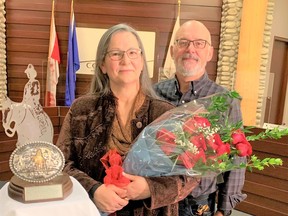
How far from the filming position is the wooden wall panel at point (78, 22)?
518 centimetres

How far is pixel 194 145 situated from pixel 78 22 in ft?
15.8

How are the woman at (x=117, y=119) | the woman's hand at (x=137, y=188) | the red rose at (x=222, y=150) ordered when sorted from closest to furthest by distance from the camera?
the red rose at (x=222, y=150)
the woman's hand at (x=137, y=188)
the woman at (x=117, y=119)

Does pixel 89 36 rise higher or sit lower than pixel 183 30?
higher

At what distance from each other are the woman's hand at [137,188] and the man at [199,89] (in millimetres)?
448

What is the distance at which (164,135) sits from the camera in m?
0.94

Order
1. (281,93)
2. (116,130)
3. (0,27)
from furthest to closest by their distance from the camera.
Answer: (281,93) < (0,27) < (116,130)

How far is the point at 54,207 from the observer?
923 mm

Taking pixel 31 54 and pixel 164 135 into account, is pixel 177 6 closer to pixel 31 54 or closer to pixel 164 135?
pixel 31 54

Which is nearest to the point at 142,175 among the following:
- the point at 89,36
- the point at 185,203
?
the point at 185,203

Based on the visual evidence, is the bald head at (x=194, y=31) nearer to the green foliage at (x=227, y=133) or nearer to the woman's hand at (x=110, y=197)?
the green foliage at (x=227, y=133)

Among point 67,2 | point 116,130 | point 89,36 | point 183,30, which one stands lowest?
point 116,130

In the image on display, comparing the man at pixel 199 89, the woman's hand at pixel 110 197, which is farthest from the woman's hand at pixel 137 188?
the man at pixel 199 89

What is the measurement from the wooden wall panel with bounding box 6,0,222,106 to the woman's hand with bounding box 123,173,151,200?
426 centimetres

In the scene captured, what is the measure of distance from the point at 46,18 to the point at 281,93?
482cm
